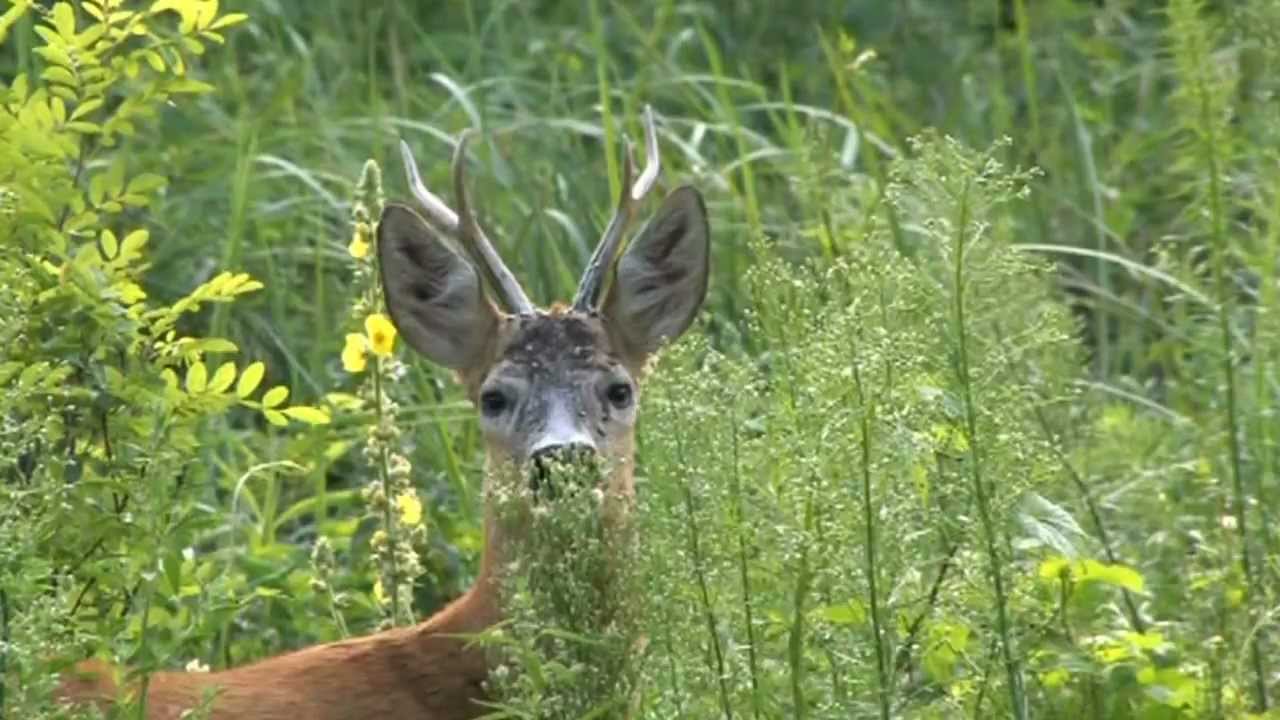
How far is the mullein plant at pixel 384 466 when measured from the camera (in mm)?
7023

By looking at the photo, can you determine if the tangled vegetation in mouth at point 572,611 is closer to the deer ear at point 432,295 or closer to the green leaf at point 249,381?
the green leaf at point 249,381

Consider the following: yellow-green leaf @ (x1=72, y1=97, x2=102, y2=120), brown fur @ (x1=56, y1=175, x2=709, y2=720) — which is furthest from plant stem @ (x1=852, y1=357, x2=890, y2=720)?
yellow-green leaf @ (x1=72, y1=97, x2=102, y2=120)

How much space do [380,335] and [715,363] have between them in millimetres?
1520

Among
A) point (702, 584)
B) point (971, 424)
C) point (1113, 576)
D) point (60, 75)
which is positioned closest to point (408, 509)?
point (60, 75)

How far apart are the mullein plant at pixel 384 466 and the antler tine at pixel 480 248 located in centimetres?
18

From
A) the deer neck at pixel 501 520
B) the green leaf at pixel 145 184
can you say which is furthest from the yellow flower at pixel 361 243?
the green leaf at pixel 145 184

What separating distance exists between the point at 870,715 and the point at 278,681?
132 centimetres

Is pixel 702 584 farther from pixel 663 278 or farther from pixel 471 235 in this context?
pixel 663 278

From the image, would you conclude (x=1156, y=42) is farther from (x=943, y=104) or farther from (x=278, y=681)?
(x=278, y=681)

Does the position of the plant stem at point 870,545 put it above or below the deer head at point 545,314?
below

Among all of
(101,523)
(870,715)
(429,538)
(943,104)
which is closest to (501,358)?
(429,538)

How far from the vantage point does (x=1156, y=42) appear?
1066 centimetres

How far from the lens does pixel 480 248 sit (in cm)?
703

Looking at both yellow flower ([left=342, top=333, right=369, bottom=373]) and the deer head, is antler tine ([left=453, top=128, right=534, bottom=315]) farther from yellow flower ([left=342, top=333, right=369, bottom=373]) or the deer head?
yellow flower ([left=342, top=333, right=369, bottom=373])
